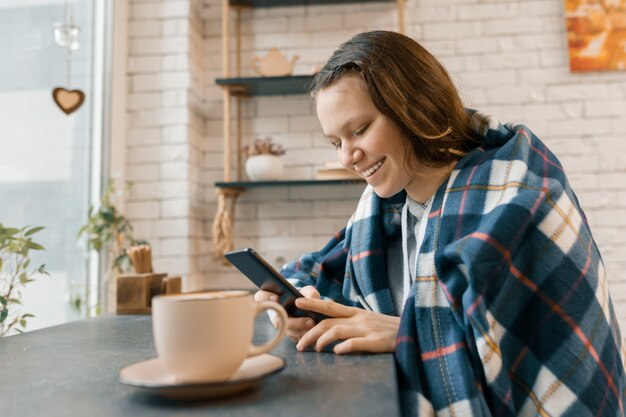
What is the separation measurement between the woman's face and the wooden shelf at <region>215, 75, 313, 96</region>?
1.33 metres

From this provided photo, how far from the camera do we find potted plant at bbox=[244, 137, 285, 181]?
8.50ft

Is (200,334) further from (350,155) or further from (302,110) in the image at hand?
(302,110)

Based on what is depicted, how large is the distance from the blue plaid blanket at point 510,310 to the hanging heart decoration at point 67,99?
1.39 m

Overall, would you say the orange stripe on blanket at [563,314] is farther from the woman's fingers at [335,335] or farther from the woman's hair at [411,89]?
the woman's hair at [411,89]

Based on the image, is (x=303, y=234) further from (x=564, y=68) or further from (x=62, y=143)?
(x=564, y=68)

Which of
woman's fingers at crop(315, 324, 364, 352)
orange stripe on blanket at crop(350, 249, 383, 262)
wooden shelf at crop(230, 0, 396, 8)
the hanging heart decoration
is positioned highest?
wooden shelf at crop(230, 0, 396, 8)

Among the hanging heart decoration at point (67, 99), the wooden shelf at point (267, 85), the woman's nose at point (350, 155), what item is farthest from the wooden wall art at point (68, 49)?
the woman's nose at point (350, 155)

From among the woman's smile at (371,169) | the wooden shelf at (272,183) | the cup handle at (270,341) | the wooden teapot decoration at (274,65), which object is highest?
the wooden teapot decoration at (274,65)

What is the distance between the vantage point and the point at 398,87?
1160 mm

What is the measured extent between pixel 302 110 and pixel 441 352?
2.06 m

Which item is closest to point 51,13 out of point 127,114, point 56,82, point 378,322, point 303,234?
point 56,82

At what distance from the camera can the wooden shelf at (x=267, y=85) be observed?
8.41 feet

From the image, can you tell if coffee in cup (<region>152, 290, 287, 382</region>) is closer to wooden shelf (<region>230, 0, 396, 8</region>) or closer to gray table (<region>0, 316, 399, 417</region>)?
gray table (<region>0, 316, 399, 417</region>)

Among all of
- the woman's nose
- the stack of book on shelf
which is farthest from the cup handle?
the stack of book on shelf
